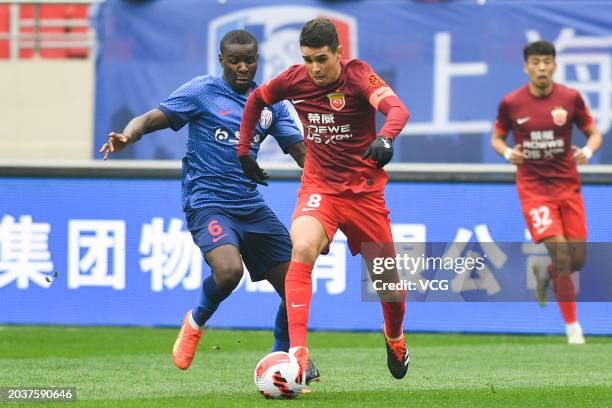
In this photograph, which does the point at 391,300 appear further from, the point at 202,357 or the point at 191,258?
the point at 191,258

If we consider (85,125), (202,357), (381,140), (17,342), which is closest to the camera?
(381,140)

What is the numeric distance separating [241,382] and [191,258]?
4431 mm

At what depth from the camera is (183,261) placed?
12.9 metres

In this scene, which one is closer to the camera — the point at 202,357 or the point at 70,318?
the point at 202,357

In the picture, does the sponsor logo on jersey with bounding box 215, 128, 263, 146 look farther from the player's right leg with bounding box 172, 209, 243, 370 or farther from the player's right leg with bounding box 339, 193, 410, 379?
the player's right leg with bounding box 339, 193, 410, 379

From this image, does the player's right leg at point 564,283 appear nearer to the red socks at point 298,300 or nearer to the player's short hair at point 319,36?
the red socks at point 298,300

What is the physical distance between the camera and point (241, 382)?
28.1 ft

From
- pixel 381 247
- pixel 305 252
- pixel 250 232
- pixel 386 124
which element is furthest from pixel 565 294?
pixel 386 124

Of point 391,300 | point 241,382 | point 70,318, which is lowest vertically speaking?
point 70,318

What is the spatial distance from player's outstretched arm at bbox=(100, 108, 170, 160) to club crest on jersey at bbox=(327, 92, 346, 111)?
1328 millimetres

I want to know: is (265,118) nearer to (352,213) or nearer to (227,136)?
(227,136)

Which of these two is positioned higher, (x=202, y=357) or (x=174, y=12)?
(x=174, y=12)

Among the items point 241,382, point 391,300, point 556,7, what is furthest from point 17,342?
point 556,7

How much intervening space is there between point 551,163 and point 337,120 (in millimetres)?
4793
